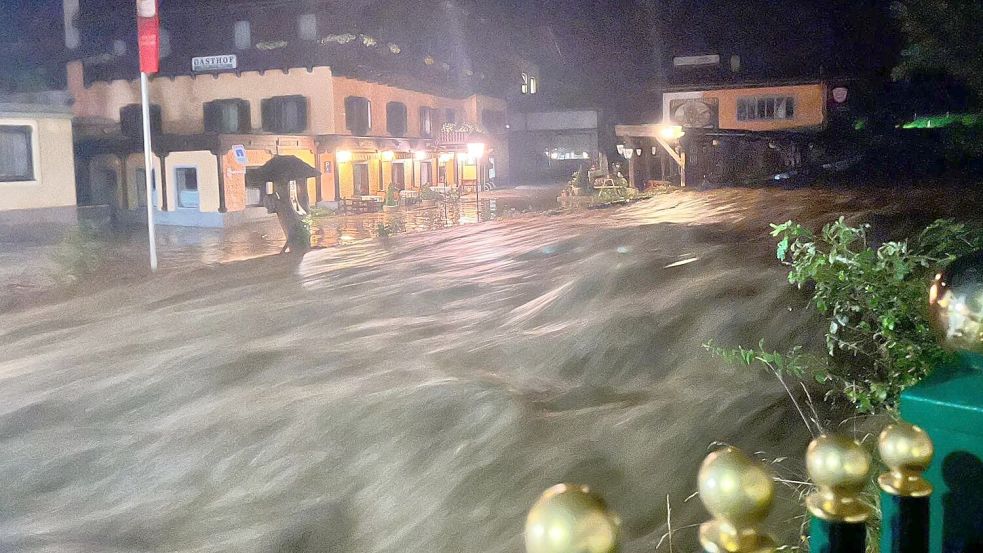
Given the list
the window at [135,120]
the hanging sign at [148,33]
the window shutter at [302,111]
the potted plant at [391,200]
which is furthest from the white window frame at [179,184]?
the hanging sign at [148,33]

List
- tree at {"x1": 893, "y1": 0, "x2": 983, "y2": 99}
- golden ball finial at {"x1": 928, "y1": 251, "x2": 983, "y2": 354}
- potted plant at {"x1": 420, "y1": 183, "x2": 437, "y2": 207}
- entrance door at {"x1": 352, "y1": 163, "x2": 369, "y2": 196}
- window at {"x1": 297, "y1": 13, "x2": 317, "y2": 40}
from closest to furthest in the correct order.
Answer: golden ball finial at {"x1": 928, "y1": 251, "x2": 983, "y2": 354} < tree at {"x1": 893, "y1": 0, "x2": 983, "y2": 99} < window at {"x1": 297, "y1": 13, "x2": 317, "y2": 40} < potted plant at {"x1": 420, "y1": 183, "x2": 437, "y2": 207} < entrance door at {"x1": 352, "y1": 163, "x2": 369, "y2": 196}

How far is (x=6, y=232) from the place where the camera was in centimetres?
1016

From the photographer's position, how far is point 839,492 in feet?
3.84

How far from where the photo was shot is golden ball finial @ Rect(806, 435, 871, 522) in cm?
114

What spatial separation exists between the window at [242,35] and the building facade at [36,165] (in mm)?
2855

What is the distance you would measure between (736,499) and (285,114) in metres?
13.0

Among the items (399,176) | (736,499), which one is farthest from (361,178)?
(736,499)

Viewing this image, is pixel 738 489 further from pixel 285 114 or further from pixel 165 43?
pixel 285 114

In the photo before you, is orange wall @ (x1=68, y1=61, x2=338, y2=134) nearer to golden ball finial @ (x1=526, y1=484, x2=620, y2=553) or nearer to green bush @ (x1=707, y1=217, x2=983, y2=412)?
green bush @ (x1=707, y1=217, x2=983, y2=412)

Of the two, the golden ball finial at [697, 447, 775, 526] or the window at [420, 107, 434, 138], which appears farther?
the window at [420, 107, 434, 138]

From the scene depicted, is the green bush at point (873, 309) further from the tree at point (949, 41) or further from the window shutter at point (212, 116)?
the window shutter at point (212, 116)

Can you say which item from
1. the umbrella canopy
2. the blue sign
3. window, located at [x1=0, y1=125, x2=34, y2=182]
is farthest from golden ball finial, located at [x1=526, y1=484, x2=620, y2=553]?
window, located at [x1=0, y1=125, x2=34, y2=182]

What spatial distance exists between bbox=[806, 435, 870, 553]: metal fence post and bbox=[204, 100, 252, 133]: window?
12445 mm

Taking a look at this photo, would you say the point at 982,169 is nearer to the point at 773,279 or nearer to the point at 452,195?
the point at 773,279
